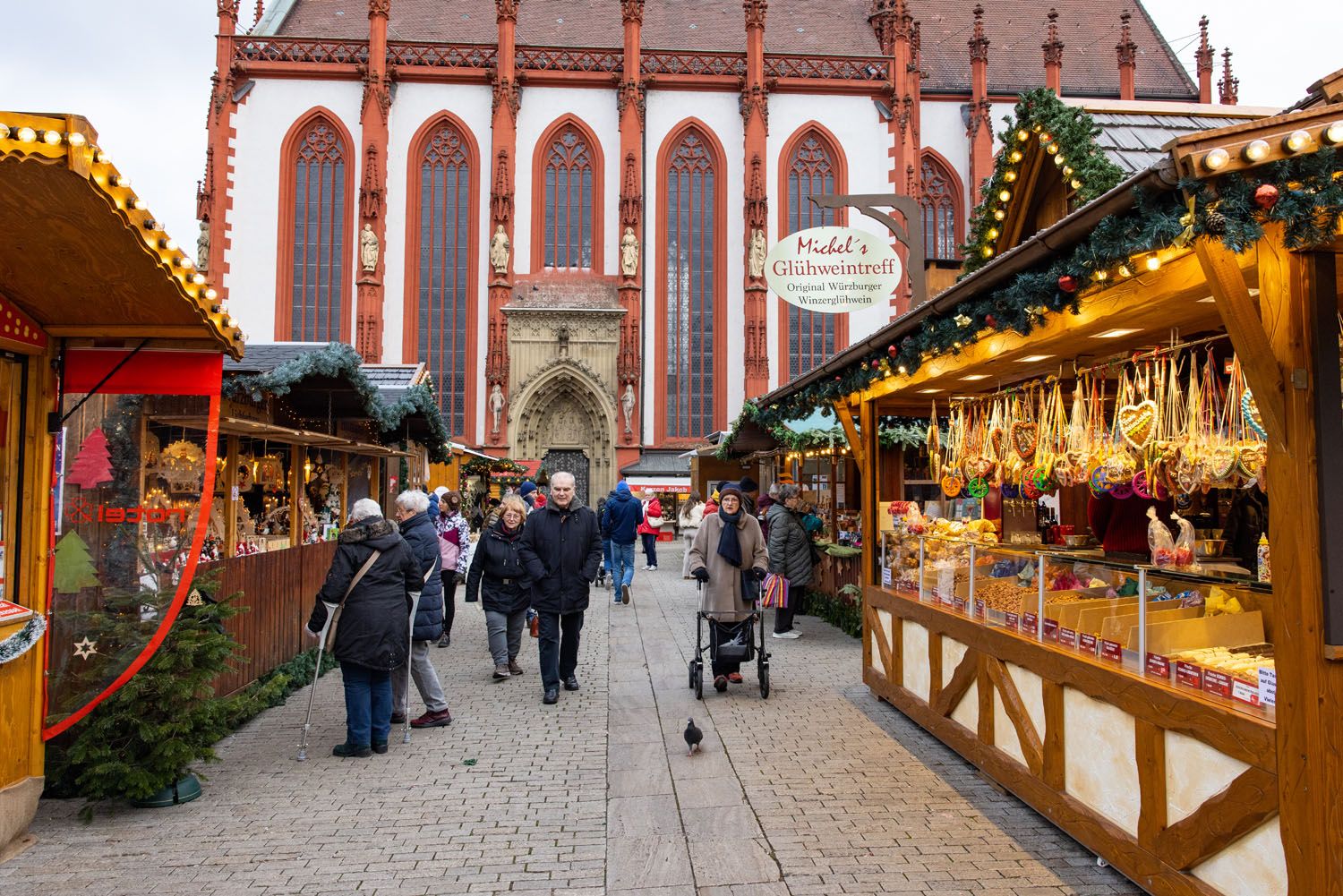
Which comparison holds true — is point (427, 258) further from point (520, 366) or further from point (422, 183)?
point (520, 366)

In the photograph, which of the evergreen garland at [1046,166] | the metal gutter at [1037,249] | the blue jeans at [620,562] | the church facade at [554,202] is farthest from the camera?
the church facade at [554,202]

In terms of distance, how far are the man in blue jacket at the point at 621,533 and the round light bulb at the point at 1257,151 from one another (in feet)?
33.4

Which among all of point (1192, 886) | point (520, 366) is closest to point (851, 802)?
point (1192, 886)

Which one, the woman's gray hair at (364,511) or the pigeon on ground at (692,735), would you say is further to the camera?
the woman's gray hair at (364,511)

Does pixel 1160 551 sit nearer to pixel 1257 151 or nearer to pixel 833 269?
pixel 1257 151

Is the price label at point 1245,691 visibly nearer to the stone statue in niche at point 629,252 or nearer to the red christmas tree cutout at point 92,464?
the red christmas tree cutout at point 92,464

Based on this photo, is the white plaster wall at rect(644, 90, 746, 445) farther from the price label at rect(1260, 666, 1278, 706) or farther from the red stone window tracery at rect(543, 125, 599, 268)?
the price label at rect(1260, 666, 1278, 706)

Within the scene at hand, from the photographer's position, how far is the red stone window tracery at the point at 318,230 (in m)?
28.8

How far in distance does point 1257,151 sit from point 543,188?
2843 centimetres

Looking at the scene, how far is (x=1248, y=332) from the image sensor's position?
292cm

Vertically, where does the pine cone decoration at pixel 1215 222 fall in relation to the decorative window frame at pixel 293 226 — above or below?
below

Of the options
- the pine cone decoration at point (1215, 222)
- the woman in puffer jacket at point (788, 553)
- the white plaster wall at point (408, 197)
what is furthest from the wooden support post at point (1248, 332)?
the white plaster wall at point (408, 197)

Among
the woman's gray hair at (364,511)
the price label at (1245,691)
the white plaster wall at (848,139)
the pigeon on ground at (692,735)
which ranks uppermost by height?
the white plaster wall at (848,139)

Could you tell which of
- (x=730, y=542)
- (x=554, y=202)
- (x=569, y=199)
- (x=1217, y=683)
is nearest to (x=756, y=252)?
(x=569, y=199)
